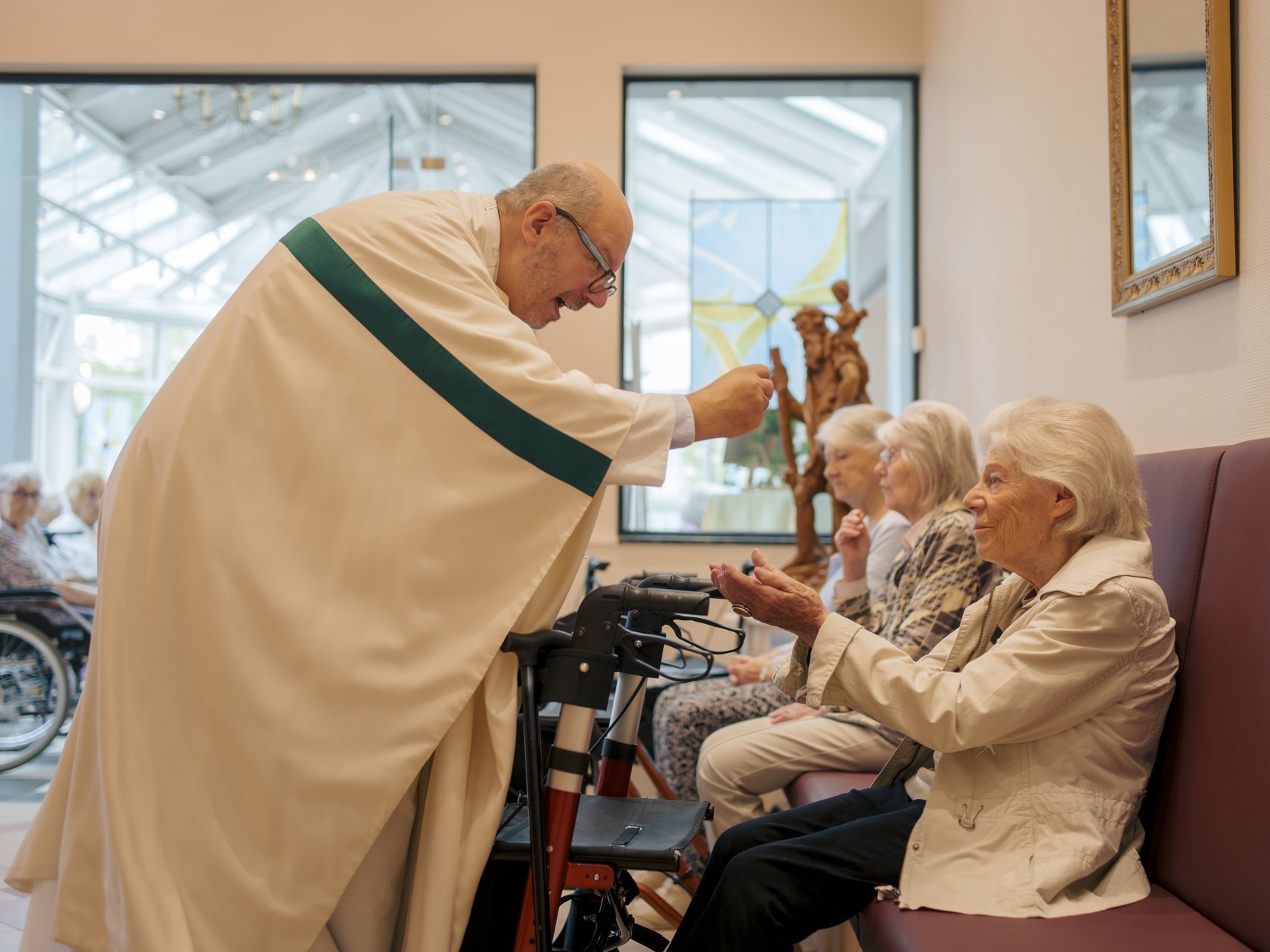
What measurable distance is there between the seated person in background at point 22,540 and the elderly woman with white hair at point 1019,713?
3732 millimetres

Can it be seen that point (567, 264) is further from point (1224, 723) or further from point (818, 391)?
point (818, 391)

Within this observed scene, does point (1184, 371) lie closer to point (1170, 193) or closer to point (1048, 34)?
point (1170, 193)

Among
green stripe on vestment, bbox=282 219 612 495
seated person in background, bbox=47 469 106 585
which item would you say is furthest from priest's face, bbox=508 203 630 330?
seated person in background, bbox=47 469 106 585

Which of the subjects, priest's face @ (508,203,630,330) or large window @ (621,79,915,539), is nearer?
priest's face @ (508,203,630,330)

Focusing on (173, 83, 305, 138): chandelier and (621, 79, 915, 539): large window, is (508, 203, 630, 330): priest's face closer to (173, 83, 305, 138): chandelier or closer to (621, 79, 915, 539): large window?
(621, 79, 915, 539): large window

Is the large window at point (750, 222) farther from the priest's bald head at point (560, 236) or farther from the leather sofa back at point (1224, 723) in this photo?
the leather sofa back at point (1224, 723)

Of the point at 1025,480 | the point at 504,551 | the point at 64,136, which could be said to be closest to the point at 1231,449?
the point at 1025,480

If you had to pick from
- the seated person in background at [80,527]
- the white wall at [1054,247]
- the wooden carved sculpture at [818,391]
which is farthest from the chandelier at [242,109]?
the white wall at [1054,247]

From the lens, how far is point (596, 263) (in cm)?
183

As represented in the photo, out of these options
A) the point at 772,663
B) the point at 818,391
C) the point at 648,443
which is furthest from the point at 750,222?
the point at 648,443

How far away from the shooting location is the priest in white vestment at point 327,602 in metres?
1.52

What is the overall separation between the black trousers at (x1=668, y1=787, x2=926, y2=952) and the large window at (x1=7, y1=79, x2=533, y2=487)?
143 inches

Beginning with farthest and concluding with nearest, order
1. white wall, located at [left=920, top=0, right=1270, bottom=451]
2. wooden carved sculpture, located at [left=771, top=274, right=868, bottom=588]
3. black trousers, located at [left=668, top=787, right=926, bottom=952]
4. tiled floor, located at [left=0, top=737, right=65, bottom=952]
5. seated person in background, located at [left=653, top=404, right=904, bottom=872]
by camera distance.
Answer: wooden carved sculpture, located at [left=771, top=274, right=868, bottom=588]
seated person in background, located at [left=653, top=404, right=904, bottom=872]
tiled floor, located at [left=0, top=737, right=65, bottom=952]
white wall, located at [left=920, top=0, right=1270, bottom=451]
black trousers, located at [left=668, top=787, right=926, bottom=952]

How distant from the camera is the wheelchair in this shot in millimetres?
4250
